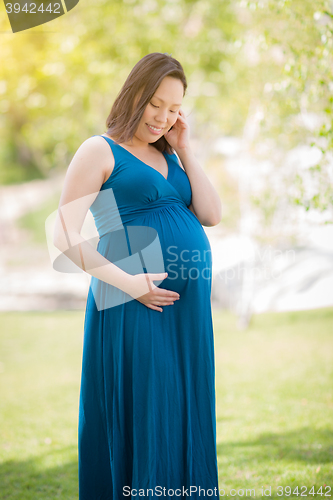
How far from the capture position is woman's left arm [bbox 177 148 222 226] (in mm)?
1855

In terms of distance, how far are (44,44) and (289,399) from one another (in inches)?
246

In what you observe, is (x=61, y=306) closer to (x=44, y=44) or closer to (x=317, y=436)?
(x=44, y=44)

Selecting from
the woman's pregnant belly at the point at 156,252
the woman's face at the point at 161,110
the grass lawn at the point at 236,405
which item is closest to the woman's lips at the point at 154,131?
the woman's face at the point at 161,110

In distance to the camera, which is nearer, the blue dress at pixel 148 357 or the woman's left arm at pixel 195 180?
the blue dress at pixel 148 357

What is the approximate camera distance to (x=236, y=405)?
4145 millimetres

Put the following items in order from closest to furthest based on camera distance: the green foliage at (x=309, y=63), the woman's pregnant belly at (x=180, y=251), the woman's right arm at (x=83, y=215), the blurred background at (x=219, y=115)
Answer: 1. the woman's right arm at (x=83, y=215)
2. the woman's pregnant belly at (x=180, y=251)
3. the green foliage at (x=309, y=63)
4. the blurred background at (x=219, y=115)

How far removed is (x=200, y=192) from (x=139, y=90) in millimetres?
474

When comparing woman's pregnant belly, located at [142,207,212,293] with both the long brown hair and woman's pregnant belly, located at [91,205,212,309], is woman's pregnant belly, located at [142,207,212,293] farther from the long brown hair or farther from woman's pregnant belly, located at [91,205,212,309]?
the long brown hair

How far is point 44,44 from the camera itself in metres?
6.99

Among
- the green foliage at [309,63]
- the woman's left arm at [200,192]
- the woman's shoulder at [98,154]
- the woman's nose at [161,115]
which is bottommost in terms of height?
the woman's left arm at [200,192]

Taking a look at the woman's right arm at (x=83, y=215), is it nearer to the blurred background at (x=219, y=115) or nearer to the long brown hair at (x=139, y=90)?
the long brown hair at (x=139, y=90)

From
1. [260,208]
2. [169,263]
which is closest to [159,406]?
[169,263]

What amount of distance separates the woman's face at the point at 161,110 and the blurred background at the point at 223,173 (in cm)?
196

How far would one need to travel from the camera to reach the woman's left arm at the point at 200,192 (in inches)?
73.0
